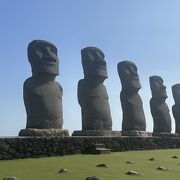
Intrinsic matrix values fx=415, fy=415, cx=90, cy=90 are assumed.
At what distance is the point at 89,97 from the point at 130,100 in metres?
3.59

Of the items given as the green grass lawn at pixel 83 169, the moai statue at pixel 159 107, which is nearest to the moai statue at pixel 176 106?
the moai statue at pixel 159 107

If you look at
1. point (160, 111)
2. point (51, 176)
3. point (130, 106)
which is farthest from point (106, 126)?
point (51, 176)

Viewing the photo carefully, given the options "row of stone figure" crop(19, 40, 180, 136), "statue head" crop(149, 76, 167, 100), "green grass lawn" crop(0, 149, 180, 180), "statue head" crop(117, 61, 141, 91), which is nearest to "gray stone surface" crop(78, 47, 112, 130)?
"row of stone figure" crop(19, 40, 180, 136)

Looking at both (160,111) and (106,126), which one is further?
(160,111)

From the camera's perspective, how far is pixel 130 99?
75.5ft

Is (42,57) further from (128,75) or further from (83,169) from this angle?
(83,169)

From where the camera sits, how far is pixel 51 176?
30.6ft

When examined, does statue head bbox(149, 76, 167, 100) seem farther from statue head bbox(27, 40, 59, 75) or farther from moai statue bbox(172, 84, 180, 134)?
statue head bbox(27, 40, 59, 75)

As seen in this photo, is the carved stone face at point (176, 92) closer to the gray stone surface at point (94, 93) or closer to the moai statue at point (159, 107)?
Answer: the moai statue at point (159, 107)

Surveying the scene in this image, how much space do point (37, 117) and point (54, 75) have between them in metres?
2.10

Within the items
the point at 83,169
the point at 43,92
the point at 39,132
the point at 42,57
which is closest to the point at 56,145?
the point at 39,132

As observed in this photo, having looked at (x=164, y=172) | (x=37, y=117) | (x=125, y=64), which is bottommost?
(x=164, y=172)

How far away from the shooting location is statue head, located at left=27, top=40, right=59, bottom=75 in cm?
1759

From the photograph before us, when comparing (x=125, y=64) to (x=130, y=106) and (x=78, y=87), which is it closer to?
(x=130, y=106)
